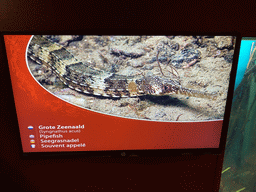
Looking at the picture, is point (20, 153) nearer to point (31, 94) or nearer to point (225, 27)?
point (31, 94)

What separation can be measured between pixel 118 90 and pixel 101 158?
0.68 meters

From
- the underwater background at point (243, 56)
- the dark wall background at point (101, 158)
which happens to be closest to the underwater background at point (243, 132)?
the underwater background at point (243, 56)

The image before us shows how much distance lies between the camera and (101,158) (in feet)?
5.31

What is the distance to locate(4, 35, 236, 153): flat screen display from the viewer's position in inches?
51.0

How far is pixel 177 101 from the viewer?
1.41m

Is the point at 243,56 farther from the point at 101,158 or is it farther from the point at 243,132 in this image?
the point at 101,158

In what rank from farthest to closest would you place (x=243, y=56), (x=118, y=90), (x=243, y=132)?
(x=243, y=132) < (x=243, y=56) < (x=118, y=90)

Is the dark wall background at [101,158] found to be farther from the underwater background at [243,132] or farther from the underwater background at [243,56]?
the underwater background at [243,132]


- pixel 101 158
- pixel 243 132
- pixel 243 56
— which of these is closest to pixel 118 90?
pixel 101 158

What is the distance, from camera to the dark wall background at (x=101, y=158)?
1.29 m

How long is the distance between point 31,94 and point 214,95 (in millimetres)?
1419

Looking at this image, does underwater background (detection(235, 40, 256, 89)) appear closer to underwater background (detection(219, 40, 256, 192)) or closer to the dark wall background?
underwater background (detection(219, 40, 256, 192))

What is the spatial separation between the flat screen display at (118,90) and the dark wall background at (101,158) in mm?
100

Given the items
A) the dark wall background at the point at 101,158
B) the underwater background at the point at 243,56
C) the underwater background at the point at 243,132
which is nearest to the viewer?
the dark wall background at the point at 101,158
